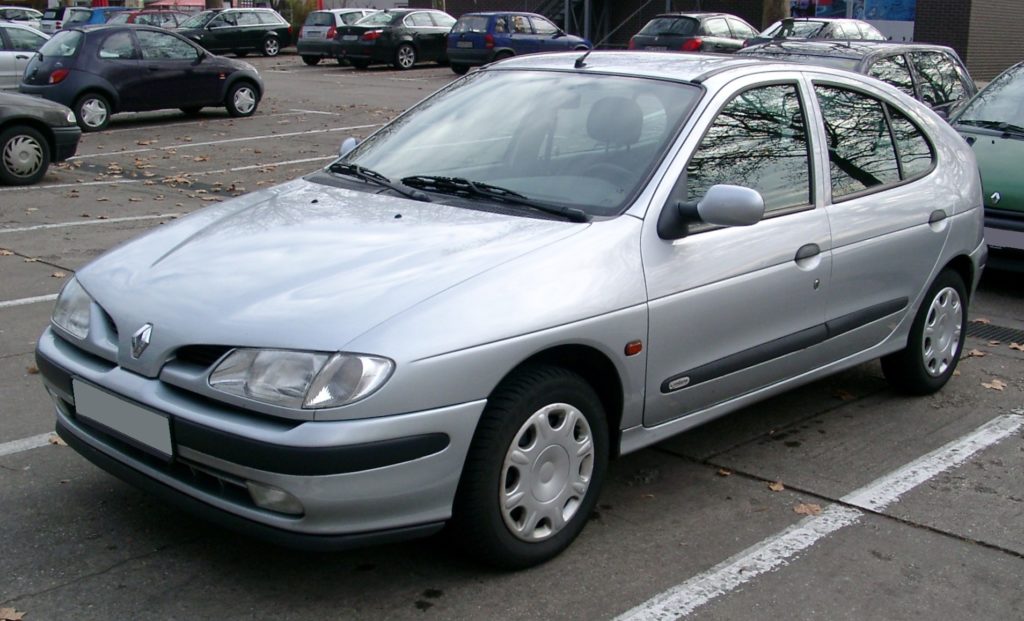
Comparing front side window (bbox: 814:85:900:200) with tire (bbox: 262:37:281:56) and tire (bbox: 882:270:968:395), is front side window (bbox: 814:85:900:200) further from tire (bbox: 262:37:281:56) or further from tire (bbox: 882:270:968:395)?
tire (bbox: 262:37:281:56)

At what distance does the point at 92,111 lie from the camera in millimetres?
17188

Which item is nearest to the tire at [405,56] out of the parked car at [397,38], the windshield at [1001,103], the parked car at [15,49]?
the parked car at [397,38]

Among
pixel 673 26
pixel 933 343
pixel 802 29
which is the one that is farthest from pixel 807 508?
pixel 673 26

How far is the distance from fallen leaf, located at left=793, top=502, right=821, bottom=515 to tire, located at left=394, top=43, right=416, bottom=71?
2796 cm

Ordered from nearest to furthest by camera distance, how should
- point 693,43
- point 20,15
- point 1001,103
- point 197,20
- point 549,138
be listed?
point 549,138, point 1001,103, point 693,43, point 197,20, point 20,15

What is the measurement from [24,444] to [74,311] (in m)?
1.19

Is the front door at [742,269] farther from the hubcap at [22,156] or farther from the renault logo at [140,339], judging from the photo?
the hubcap at [22,156]

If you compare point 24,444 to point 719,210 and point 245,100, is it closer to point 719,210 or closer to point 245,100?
point 719,210

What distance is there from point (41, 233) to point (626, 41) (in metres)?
28.3

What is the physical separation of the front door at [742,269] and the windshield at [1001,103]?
4.78 meters

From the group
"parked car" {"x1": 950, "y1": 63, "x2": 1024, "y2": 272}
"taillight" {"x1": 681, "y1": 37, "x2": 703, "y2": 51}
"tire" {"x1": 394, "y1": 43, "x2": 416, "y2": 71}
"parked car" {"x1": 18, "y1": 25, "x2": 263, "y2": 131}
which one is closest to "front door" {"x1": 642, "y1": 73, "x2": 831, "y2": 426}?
"parked car" {"x1": 950, "y1": 63, "x2": 1024, "y2": 272}

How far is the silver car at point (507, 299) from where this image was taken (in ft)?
11.2

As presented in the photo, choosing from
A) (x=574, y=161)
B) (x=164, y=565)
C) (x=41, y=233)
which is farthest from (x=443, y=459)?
(x=41, y=233)

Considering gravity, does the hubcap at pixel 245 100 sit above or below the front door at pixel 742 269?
below
